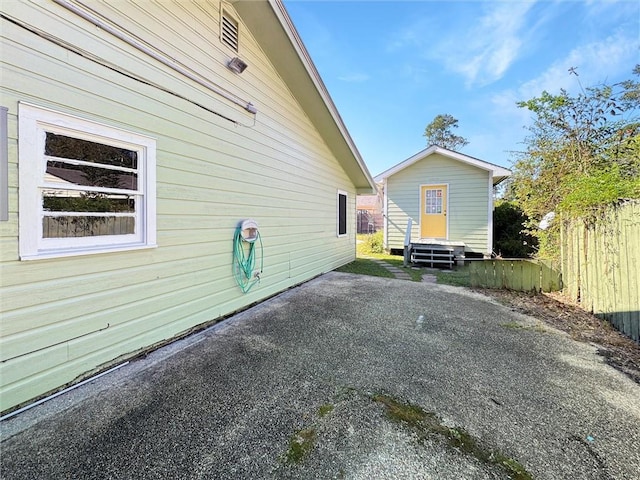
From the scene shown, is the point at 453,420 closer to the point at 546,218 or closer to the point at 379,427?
the point at 379,427

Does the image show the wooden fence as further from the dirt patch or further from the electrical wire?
the electrical wire

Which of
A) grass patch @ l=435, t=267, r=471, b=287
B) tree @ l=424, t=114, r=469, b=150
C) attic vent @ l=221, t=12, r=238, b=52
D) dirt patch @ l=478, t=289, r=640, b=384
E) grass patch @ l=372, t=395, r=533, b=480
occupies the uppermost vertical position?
tree @ l=424, t=114, r=469, b=150

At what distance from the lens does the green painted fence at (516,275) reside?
496cm

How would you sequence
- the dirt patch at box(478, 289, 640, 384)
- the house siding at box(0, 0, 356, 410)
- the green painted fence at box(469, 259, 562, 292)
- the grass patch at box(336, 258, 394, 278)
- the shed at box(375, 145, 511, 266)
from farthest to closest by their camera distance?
the shed at box(375, 145, 511, 266), the grass patch at box(336, 258, 394, 278), the green painted fence at box(469, 259, 562, 292), the dirt patch at box(478, 289, 640, 384), the house siding at box(0, 0, 356, 410)

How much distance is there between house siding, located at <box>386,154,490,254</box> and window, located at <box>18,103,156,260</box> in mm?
8999

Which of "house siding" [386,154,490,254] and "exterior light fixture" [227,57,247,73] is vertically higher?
"exterior light fixture" [227,57,247,73]

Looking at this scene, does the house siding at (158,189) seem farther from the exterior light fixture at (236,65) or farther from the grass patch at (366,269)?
the grass patch at (366,269)

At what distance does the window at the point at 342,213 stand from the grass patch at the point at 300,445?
22.1 ft

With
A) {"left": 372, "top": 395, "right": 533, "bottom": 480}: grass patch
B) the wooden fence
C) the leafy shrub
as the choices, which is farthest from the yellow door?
{"left": 372, "top": 395, "right": 533, "bottom": 480}: grass patch

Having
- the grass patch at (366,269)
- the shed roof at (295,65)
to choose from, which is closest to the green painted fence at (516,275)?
the grass patch at (366,269)

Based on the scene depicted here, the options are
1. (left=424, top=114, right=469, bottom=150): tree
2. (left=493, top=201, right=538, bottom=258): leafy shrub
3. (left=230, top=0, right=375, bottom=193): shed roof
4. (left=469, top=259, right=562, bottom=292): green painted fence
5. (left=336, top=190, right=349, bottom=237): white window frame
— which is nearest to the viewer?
(left=230, top=0, right=375, bottom=193): shed roof

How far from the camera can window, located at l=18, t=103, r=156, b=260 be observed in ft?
6.39

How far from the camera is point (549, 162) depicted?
5871mm

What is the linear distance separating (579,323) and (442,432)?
3403 mm
